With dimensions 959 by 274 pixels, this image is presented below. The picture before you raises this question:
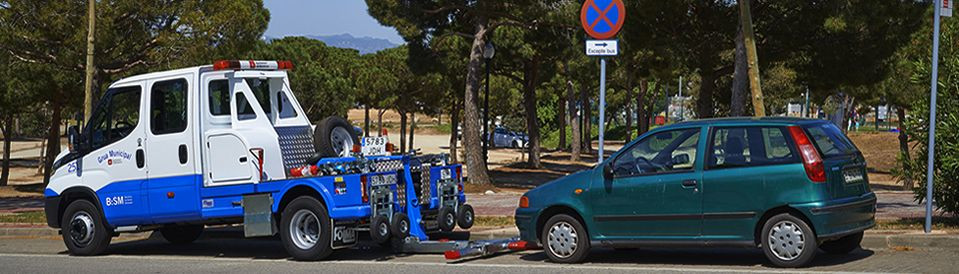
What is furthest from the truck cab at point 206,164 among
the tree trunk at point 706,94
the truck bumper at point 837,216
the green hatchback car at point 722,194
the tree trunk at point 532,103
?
the tree trunk at point 532,103

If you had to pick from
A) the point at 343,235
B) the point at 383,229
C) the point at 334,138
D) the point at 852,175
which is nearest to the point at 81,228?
the point at 334,138

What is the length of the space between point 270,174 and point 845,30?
14853 millimetres

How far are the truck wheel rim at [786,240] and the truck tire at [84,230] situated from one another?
8.26 m

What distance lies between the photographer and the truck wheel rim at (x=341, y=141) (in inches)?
506

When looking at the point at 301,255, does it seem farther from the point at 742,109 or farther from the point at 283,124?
the point at 742,109

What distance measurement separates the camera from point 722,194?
10.3m

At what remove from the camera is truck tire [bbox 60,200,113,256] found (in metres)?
13.7

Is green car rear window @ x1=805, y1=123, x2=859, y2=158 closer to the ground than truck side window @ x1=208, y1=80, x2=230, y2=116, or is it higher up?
closer to the ground

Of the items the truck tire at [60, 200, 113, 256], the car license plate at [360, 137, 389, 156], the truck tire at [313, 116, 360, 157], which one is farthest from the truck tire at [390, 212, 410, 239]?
the truck tire at [60, 200, 113, 256]

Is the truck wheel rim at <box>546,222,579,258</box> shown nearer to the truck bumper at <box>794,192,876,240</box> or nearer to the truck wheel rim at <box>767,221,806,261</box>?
the truck wheel rim at <box>767,221,806,261</box>

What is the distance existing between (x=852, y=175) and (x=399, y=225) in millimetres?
4715

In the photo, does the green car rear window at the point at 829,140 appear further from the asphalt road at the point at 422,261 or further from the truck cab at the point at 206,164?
the truck cab at the point at 206,164

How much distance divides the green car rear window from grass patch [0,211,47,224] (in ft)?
40.3

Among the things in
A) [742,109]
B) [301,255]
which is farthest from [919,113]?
[301,255]
